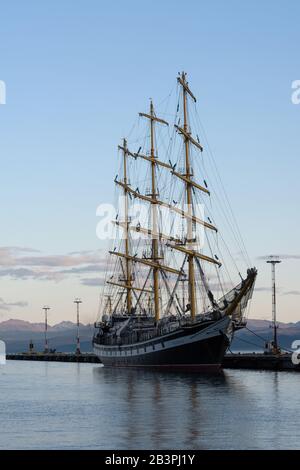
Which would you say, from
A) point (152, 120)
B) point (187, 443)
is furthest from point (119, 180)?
point (187, 443)

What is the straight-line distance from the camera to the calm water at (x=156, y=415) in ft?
165

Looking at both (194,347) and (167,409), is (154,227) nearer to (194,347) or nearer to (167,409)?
(194,347)

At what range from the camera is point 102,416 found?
6475 cm

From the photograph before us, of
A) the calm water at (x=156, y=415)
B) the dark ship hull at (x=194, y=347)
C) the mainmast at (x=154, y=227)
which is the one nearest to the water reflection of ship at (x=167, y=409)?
the calm water at (x=156, y=415)

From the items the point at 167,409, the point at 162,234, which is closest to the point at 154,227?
the point at 162,234

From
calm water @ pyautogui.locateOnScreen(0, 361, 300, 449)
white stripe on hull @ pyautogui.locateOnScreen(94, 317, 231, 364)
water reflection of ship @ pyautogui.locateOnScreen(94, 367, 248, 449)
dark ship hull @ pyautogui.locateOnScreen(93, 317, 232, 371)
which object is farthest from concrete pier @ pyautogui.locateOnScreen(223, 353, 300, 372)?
calm water @ pyautogui.locateOnScreen(0, 361, 300, 449)

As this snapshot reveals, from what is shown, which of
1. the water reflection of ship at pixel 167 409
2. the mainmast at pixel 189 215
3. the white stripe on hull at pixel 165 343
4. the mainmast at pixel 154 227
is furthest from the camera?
the mainmast at pixel 154 227

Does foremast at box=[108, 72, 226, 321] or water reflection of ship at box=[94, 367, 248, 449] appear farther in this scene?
foremast at box=[108, 72, 226, 321]

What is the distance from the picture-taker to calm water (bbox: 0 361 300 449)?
165 feet

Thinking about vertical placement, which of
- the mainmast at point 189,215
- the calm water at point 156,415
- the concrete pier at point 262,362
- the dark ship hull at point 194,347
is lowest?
the calm water at point 156,415

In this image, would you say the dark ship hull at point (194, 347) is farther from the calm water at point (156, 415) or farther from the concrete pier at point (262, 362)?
the calm water at point (156, 415)

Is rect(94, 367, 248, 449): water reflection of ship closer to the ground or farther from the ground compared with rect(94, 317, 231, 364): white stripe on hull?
closer to the ground

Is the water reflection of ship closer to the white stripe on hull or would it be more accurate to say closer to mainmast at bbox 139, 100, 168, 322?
the white stripe on hull
